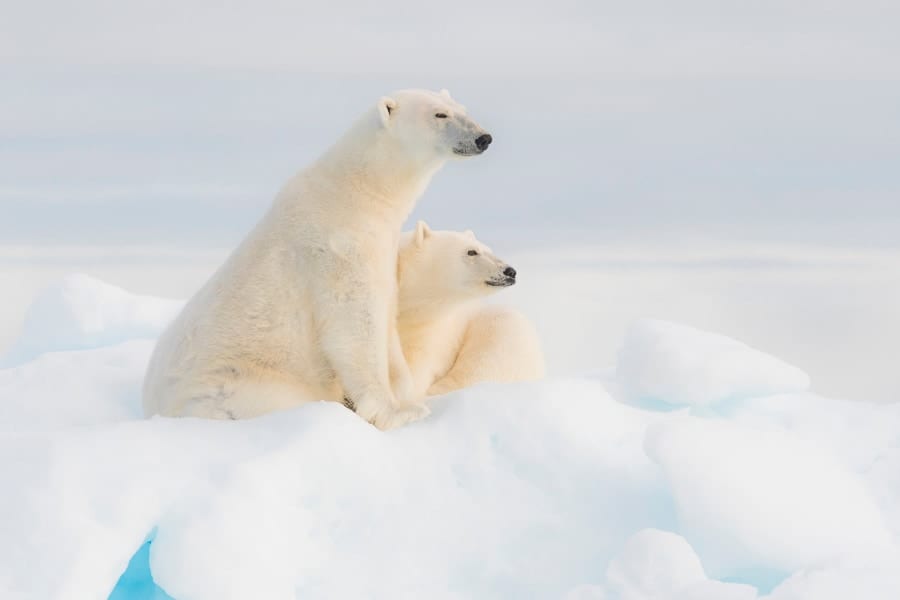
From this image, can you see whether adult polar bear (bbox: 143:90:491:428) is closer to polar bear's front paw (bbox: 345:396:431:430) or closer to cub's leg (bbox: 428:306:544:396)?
polar bear's front paw (bbox: 345:396:431:430)

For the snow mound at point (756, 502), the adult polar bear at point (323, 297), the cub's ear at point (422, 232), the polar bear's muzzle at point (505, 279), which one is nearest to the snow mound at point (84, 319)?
the cub's ear at point (422, 232)

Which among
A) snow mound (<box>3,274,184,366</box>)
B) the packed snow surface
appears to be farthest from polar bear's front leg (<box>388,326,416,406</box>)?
snow mound (<box>3,274,184,366</box>)

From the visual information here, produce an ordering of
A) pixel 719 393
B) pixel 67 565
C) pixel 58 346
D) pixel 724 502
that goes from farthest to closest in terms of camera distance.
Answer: pixel 58 346 < pixel 719 393 < pixel 724 502 < pixel 67 565

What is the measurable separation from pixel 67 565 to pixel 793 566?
2.81 meters

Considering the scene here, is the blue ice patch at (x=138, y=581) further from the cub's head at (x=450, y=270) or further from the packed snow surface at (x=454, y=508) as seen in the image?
the cub's head at (x=450, y=270)

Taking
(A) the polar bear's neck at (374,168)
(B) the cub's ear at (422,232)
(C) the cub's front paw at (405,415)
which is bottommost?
(C) the cub's front paw at (405,415)

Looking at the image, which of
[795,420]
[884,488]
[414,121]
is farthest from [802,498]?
[414,121]

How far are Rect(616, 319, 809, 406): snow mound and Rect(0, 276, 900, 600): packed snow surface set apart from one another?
32 centimetres

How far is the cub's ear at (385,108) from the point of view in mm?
5574

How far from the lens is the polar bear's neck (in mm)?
5609

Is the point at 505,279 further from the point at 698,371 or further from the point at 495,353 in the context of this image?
the point at 698,371

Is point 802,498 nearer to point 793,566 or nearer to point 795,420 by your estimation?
point 793,566

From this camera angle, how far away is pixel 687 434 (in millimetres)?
5211

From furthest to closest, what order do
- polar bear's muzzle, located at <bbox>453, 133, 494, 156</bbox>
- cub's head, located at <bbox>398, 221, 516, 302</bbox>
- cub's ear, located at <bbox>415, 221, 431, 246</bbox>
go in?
1. cub's ear, located at <bbox>415, 221, 431, 246</bbox>
2. cub's head, located at <bbox>398, 221, 516, 302</bbox>
3. polar bear's muzzle, located at <bbox>453, 133, 494, 156</bbox>
